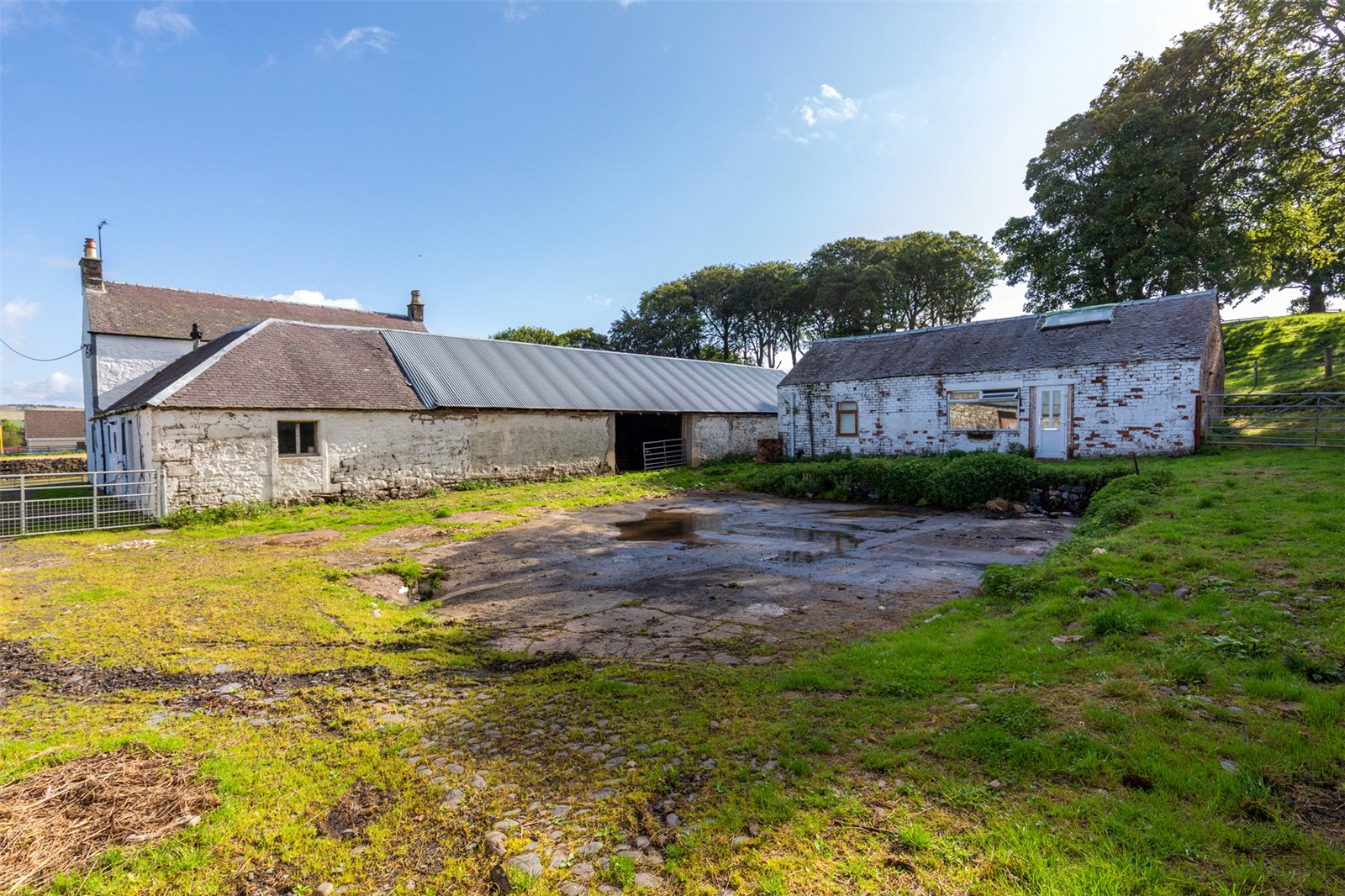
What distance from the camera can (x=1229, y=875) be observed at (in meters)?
2.29

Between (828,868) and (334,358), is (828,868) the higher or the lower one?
the lower one

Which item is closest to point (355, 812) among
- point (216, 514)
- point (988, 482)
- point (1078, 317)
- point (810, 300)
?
point (216, 514)

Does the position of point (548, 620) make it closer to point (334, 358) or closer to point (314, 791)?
point (314, 791)

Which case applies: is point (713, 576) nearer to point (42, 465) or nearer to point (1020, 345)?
point (1020, 345)

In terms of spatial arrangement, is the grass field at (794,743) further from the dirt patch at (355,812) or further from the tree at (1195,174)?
the tree at (1195,174)

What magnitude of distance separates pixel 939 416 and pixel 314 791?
69.6 feet

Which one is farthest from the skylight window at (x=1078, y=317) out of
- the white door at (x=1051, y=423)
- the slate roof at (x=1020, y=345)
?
the white door at (x=1051, y=423)

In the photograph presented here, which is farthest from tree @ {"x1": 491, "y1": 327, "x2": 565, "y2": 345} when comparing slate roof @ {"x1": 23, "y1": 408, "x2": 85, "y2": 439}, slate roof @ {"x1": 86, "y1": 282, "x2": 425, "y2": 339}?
slate roof @ {"x1": 23, "y1": 408, "x2": 85, "y2": 439}

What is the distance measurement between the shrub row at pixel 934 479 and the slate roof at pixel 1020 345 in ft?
16.4

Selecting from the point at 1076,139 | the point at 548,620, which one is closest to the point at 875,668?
the point at 548,620

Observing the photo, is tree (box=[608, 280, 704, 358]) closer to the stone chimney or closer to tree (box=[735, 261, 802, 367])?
tree (box=[735, 261, 802, 367])

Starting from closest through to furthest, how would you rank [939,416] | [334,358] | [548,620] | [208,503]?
[548,620] < [208,503] < [334,358] < [939,416]

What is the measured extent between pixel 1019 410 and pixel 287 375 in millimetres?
21838

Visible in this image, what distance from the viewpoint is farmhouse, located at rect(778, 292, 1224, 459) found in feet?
56.0
